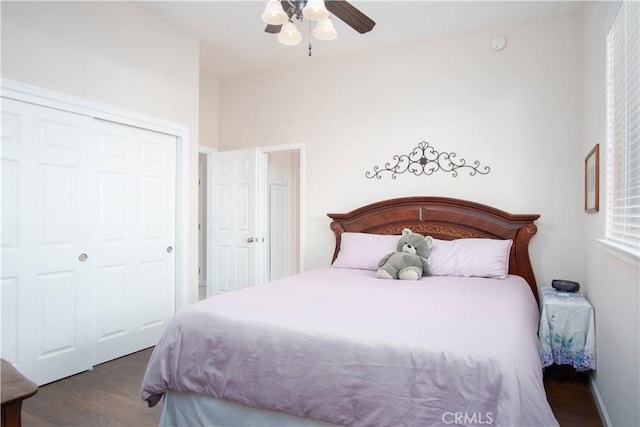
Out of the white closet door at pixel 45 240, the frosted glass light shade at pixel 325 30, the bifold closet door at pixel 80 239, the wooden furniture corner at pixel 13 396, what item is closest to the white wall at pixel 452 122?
the bifold closet door at pixel 80 239

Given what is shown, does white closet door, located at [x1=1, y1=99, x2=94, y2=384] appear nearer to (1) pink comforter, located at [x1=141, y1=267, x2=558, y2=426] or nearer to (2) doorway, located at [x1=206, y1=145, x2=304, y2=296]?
(1) pink comforter, located at [x1=141, y1=267, x2=558, y2=426]

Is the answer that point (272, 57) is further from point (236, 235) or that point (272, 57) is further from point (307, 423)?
point (307, 423)

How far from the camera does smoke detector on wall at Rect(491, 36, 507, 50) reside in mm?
3379

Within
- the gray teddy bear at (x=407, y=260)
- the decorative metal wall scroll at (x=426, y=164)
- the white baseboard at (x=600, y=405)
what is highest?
the decorative metal wall scroll at (x=426, y=164)

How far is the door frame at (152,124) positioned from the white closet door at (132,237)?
5cm

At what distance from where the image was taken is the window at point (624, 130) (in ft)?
5.58

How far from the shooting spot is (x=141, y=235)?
10.8 feet

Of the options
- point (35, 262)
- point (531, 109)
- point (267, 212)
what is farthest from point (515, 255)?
point (35, 262)

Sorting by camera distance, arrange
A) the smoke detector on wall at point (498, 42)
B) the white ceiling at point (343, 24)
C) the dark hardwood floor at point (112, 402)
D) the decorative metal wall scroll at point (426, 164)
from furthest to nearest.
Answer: the decorative metal wall scroll at point (426, 164), the smoke detector on wall at point (498, 42), the white ceiling at point (343, 24), the dark hardwood floor at point (112, 402)

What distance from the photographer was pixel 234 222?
4590 millimetres

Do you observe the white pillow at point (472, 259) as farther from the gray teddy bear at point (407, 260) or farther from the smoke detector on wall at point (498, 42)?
the smoke detector on wall at point (498, 42)

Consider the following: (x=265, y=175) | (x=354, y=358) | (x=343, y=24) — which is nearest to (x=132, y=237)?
(x=265, y=175)
